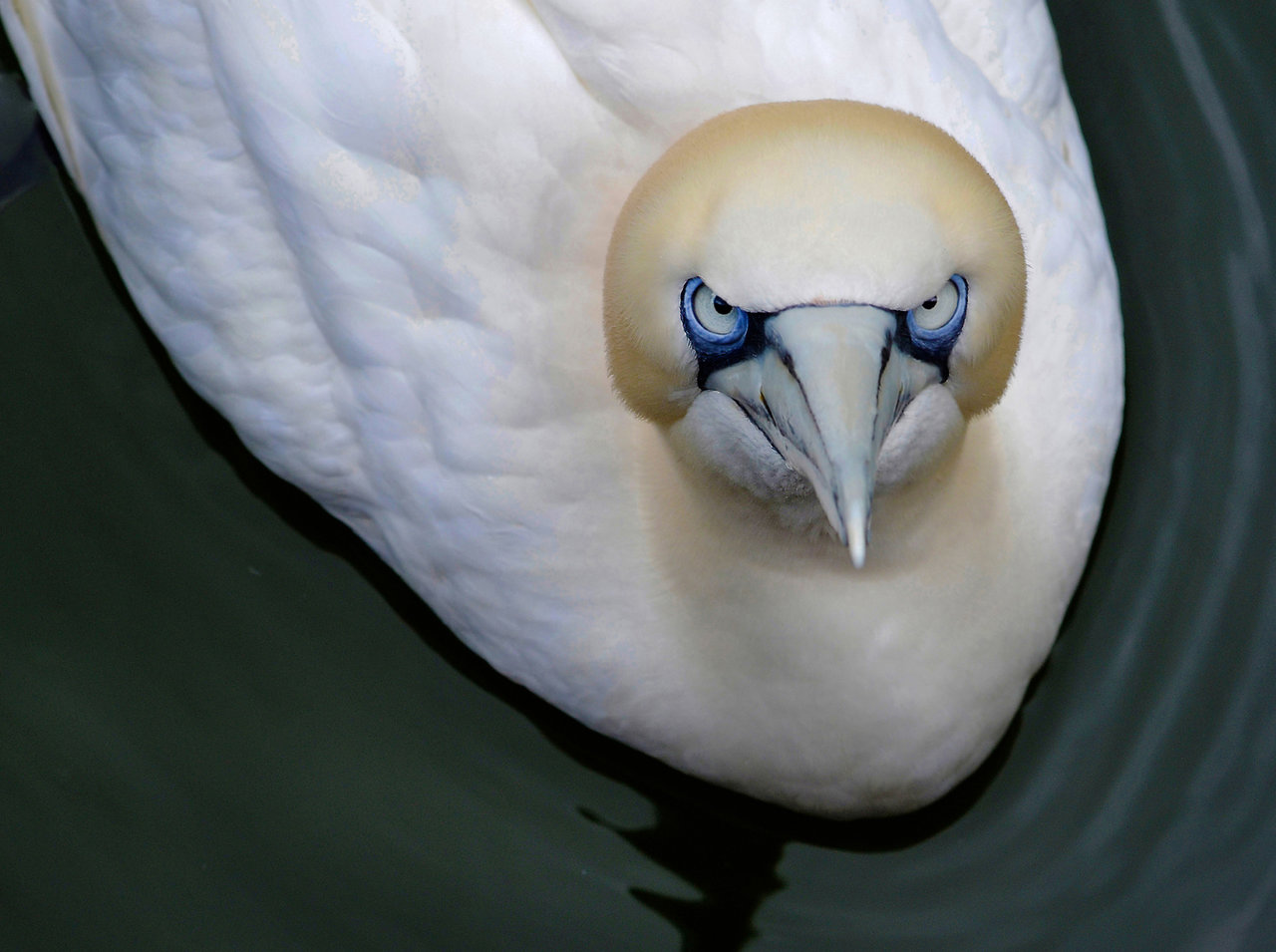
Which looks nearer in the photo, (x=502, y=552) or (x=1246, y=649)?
(x=502, y=552)

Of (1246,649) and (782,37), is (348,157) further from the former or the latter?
(1246,649)

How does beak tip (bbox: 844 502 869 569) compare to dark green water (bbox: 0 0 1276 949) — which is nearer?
beak tip (bbox: 844 502 869 569)

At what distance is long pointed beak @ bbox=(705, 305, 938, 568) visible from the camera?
2490mm

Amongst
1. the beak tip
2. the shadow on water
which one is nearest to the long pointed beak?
the beak tip

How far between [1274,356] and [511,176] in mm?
2182

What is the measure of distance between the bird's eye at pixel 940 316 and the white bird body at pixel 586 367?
224 millimetres

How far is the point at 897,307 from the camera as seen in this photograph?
8.24ft

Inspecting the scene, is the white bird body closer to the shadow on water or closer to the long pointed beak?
the shadow on water

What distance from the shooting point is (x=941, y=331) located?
2.63 metres

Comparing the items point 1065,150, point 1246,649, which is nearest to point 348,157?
point 1065,150

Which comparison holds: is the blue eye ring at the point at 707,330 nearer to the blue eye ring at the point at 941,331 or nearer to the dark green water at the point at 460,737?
the blue eye ring at the point at 941,331

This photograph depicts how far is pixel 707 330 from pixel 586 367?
0.58 meters

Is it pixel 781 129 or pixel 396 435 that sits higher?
pixel 781 129

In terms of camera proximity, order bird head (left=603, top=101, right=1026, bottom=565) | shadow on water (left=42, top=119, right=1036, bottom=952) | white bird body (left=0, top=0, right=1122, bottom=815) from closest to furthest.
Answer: bird head (left=603, top=101, right=1026, bottom=565)
white bird body (left=0, top=0, right=1122, bottom=815)
shadow on water (left=42, top=119, right=1036, bottom=952)
